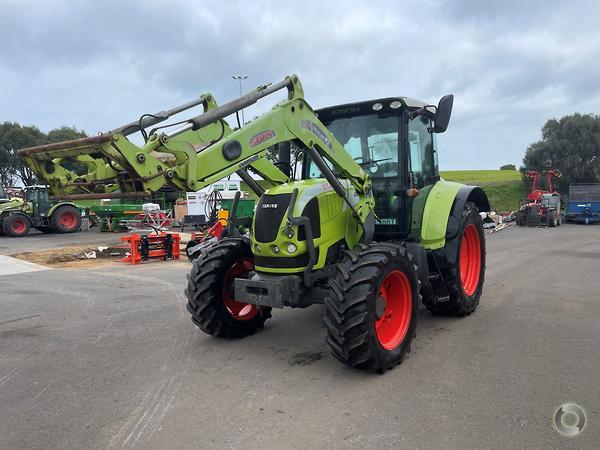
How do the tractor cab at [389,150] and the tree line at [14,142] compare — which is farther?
the tree line at [14,142]

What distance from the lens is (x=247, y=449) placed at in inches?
119

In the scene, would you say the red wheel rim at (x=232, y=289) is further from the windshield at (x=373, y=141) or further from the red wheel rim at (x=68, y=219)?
the red wheel rim at (x=68, y=219)

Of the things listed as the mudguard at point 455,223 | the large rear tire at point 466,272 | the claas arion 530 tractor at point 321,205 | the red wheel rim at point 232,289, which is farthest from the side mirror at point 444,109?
the red wheel rim at point 232,289

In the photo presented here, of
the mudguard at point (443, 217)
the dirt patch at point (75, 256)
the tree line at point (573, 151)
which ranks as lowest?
the dirt patch at point (75, 256)

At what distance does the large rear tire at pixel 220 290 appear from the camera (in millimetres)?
5020

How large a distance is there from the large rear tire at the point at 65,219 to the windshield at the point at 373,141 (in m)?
20.9

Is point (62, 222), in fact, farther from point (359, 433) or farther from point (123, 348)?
point (359, 433)

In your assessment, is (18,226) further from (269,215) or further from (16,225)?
(269,215)

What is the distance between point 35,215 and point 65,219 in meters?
1.32

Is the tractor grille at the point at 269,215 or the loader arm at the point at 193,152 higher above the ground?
the loader arm at the point at 193,152

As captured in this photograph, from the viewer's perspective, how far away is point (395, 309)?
186 inches

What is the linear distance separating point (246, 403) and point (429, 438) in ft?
4.51

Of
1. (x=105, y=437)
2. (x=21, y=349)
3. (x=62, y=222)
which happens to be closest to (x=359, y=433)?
(x=105, y=437)

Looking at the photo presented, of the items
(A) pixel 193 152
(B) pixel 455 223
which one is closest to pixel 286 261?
(A) pixel 193 152
